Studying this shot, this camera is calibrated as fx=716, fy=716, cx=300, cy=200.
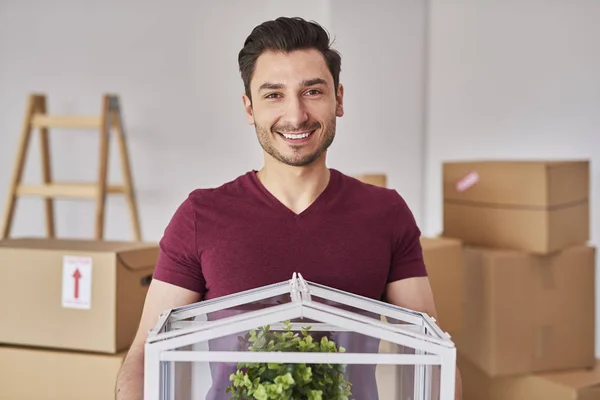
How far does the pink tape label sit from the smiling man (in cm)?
97

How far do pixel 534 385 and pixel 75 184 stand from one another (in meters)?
1.98

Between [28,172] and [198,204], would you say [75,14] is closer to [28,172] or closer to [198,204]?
[28,172]

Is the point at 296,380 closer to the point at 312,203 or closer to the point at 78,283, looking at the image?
the point at 312,203

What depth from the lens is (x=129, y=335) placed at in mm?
1800

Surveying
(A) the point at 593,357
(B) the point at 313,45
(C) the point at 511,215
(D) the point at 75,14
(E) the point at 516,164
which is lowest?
(A) the point at 593,357

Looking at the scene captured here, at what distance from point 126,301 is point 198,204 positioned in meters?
0.60

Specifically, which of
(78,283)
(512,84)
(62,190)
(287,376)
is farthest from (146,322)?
(512,84)

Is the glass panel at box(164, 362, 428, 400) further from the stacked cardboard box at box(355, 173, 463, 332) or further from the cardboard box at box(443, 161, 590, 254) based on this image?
the cardboard box at box(443, 161, 590, 254)

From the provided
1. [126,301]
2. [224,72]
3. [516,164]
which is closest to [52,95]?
[224,72]

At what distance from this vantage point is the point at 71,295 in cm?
176

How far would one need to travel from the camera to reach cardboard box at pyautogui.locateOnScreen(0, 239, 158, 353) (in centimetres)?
174

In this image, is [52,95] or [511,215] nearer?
[511,215]

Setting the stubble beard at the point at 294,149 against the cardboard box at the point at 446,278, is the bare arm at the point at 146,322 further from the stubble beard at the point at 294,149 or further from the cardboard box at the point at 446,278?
the cardboard box at the point at 446,278

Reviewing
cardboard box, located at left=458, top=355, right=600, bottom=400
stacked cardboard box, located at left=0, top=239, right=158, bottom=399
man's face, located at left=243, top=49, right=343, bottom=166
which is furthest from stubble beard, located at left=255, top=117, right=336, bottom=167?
cardboard box, located at left=458, top=355, right=600, bottom=400
